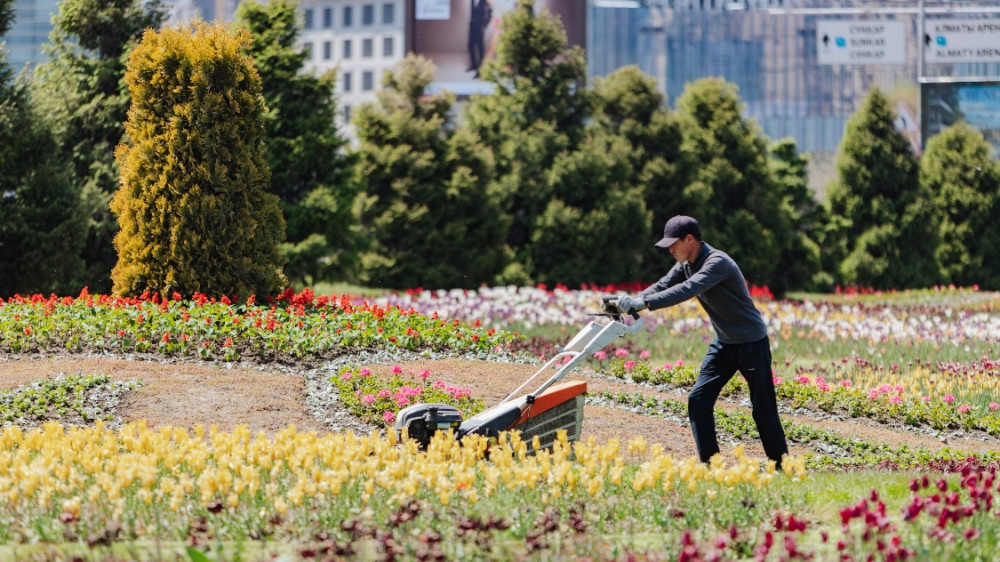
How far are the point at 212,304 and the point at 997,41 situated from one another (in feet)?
114

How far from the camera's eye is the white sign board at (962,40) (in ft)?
127

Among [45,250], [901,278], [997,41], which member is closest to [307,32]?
[997,41]

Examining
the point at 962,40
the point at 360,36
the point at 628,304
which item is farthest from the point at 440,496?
the point at 360,36

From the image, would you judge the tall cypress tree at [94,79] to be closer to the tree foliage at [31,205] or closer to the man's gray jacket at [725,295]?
the tree foliage at [31,205]

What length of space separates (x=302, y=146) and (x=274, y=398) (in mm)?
11685


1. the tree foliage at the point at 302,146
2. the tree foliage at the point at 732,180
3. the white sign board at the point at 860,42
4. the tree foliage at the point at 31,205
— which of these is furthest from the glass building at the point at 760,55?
the tree foliage at the point at 31,205

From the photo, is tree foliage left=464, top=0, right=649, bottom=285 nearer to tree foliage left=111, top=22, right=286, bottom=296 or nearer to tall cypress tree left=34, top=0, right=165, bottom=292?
tall cypress tree left=34, top=0, right=165, bottom=292

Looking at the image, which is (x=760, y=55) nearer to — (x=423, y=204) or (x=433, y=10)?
(x=433, y=10)

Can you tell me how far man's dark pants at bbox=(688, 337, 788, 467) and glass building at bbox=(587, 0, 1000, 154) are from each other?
56939 millimetres

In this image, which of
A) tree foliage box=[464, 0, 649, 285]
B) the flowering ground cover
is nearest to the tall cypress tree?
tree foliage box=[464, 0, 649, 285]

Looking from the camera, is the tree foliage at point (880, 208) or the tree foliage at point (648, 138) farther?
the tree foliage at point (880, 208)

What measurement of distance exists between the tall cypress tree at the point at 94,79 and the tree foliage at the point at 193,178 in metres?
5.77

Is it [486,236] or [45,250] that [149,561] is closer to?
[45,250]

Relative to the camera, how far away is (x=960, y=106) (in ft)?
135
